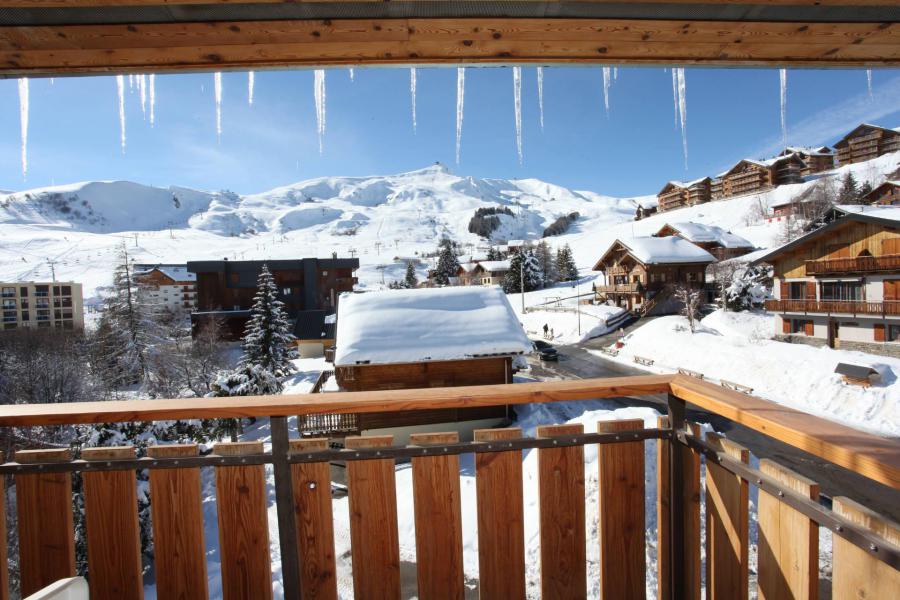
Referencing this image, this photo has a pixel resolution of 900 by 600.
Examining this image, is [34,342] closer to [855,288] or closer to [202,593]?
[202,593]

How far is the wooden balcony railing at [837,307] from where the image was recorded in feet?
52.4

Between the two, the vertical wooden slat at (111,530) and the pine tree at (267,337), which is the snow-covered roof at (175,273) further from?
the vertical wooden slat at (111,530)

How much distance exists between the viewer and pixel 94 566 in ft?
5.76

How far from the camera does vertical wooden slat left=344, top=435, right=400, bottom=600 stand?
173 centimetres

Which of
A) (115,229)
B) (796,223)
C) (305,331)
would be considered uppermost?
(115,229)

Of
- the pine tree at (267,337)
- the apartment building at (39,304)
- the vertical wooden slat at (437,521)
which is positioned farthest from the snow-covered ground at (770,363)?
the apartment building at (39,304)

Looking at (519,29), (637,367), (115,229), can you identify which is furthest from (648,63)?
(115,229)

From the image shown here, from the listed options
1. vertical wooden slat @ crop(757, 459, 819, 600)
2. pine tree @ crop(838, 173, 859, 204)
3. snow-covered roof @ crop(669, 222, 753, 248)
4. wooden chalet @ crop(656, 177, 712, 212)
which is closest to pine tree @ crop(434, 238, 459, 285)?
snow-covered roof @ crop(669, 222, 753, 248)

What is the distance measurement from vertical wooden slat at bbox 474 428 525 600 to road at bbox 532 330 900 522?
1.01 m

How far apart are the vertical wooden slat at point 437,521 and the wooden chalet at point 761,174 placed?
7511cm

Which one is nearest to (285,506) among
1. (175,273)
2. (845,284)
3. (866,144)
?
(845,284)

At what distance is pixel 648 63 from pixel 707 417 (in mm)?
13976

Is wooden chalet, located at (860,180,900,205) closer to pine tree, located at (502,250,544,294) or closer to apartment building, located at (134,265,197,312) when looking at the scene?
pine tree, located at (502,250,544,294)

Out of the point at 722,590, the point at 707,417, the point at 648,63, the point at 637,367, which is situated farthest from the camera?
the point at 637,367
